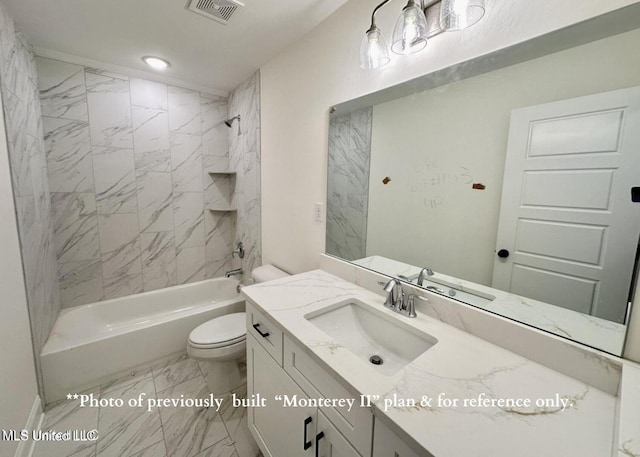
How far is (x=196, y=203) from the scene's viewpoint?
265 centimetres

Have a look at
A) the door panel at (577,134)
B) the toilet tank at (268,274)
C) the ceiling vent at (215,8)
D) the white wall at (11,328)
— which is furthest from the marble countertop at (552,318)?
the white wall at (11,328)

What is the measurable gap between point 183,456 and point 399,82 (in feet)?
6.93

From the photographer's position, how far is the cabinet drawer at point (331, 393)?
2.20ft

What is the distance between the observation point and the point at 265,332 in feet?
3.70

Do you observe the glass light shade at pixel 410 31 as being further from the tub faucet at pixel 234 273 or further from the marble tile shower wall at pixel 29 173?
the tub faucet at pixel 234 273

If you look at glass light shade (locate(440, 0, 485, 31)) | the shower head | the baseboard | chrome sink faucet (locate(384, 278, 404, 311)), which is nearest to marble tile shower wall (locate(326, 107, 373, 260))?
chrome sink faucet (locate(384, 278, 404, 311))

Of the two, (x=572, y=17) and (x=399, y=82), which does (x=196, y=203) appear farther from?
→ (x=572, y=17)

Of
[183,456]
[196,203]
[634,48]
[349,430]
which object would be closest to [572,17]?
[634,48]

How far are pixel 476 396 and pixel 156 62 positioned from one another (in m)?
2.74

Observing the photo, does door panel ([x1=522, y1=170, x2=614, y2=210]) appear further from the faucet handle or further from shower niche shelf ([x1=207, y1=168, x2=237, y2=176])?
shower niche shelf ([x1=207, y1=168, x2=237, y2=176])

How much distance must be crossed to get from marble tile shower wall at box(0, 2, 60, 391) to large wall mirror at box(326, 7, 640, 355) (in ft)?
6.03

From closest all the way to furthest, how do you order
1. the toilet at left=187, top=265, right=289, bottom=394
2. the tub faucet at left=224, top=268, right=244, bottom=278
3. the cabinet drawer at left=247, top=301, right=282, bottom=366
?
1. the cabinet drawer at left=247, top=301, right=282, bottom=366
2. the toilet at left=187, top=265, right=289, bottom=394
3. the tub faucet at left=224, top=268, right=244, bottom=278

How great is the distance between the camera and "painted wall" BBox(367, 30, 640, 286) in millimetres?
734

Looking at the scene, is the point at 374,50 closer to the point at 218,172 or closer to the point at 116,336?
the point at 218,172
